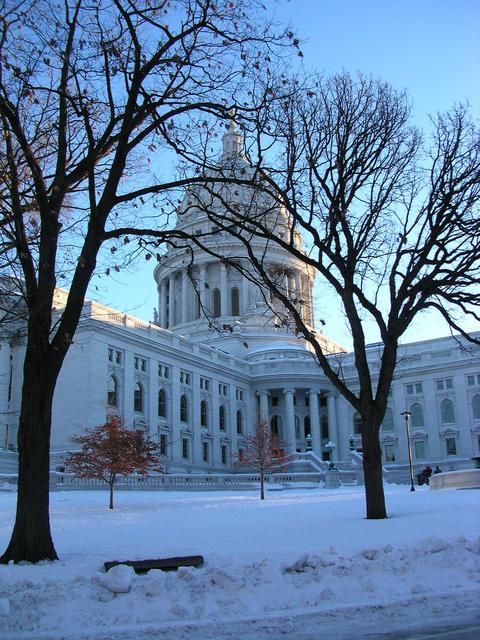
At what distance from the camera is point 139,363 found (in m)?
64.2

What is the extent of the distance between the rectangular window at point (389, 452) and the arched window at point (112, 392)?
1460 inches

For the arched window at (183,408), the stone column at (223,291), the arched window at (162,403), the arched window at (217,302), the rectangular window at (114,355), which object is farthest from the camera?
the arched window at (217,302)

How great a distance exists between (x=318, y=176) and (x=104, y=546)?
11023 mm

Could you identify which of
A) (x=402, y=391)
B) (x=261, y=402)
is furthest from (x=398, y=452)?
(x=261, y=402)

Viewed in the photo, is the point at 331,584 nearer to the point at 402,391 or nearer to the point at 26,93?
the point at 26,93

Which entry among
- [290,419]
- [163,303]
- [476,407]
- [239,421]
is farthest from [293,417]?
[163,303]

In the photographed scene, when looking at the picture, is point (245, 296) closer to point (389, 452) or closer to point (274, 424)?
point (274, 424)

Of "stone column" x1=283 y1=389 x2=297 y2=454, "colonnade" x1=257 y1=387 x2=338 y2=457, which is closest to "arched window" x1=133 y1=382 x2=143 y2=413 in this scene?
"colonnade" x1=257 y1=387 x2=338 y2=457

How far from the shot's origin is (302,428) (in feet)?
276

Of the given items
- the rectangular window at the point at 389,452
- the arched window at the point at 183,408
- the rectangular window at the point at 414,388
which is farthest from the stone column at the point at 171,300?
the rectangular window at the point at 389,452

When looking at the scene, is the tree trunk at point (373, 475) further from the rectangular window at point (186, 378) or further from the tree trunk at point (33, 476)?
the rectangular window at point (186, 378)

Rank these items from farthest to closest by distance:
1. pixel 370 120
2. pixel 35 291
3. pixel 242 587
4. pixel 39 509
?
pixel 370 120
pixel 35 291
pixel 39 509
pixel 242 587

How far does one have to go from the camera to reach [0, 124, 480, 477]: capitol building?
57.9 meters

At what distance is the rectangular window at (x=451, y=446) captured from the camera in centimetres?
7812
